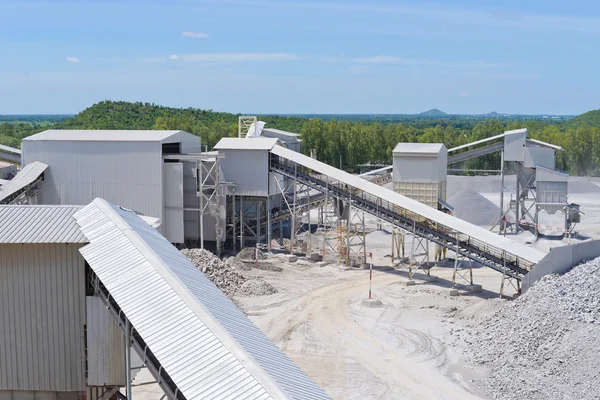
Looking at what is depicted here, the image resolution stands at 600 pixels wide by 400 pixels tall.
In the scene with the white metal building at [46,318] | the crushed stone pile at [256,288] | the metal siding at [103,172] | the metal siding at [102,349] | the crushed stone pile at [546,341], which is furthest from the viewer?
the metal siding at [103,172]

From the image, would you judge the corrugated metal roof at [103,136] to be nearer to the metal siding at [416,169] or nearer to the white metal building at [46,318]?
the metal siding at [416,169]

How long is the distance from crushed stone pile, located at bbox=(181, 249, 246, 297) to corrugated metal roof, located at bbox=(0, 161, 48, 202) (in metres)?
9.84

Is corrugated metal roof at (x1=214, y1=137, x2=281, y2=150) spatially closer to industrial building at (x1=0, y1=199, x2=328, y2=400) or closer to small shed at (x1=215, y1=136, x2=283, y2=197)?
small shed at (x1=215, y1=136, x2=283, y2=197)

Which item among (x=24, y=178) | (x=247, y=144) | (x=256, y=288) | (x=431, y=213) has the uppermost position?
(x=247, y=144)

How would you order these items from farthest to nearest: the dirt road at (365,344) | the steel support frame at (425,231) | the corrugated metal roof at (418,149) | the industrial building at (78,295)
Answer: the corrugated metal roof at (418,149) → the steel support frame at (425,231) → the dirt road at (365,344) → the industrial building at (78,295)

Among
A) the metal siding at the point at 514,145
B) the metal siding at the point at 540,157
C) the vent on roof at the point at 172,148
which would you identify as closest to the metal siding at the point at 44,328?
the vent on roof at the point at 172,148

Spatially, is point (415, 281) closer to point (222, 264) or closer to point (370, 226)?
point (222, 264)

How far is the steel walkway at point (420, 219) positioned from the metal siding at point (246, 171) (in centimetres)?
81

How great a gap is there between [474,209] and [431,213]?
21184 mm

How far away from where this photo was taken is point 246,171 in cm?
4388

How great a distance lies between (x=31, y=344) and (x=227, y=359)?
7.10 metres

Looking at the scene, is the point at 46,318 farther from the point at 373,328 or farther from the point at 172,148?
the point at 172,148

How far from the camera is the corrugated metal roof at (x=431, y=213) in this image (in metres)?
33.2

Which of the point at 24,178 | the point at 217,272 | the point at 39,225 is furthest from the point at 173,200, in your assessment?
the point at 39,225
